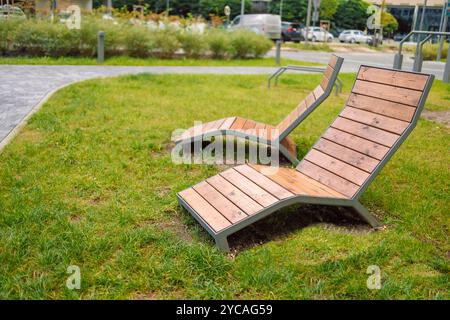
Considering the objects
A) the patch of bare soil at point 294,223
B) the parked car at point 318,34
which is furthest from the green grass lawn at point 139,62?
the parked car at point 318,34

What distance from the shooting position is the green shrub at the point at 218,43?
684 inches

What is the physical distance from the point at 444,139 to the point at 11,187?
5762 mm

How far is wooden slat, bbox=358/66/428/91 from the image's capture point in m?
4.03

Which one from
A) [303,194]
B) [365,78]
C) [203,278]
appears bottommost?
[203,278]

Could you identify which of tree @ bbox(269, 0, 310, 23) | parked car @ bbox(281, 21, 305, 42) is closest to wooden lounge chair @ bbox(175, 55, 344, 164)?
parked car @ bbox(281, 21, 305, 42)

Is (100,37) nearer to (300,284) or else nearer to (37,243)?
(37,243)

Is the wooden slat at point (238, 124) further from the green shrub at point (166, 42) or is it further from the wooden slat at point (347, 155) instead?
the green shrub at point (166, 42)

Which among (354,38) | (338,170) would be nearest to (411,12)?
(354,38)

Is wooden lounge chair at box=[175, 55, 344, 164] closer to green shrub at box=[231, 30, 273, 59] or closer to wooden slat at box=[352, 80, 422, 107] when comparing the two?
wooden slat at box=[352, 80, 422, 107]

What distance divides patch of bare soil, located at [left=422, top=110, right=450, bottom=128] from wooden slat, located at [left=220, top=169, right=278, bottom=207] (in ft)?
17.5

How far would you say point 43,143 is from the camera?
580 cm

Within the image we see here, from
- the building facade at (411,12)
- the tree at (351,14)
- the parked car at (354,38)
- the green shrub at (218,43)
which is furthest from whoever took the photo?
the tree at (351,14)

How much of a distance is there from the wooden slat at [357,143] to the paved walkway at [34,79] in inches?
154

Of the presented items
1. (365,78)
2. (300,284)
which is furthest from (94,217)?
(365,78)
